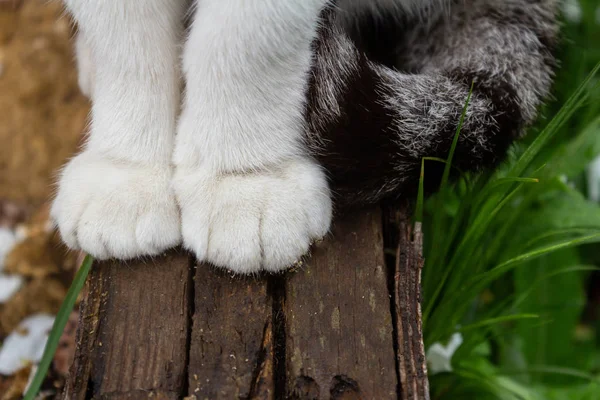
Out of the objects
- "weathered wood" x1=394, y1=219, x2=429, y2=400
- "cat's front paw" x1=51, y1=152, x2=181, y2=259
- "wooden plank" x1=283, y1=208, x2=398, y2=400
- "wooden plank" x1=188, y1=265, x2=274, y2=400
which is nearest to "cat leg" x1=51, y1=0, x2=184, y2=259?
"cat's front paw" x1=51, y1=152, x2=181, y2=259

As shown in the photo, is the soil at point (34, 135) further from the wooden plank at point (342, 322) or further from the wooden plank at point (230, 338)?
the wooden plank at point (342, 322)

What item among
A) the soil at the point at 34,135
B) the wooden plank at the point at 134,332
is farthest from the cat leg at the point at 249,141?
the soil at the point at 34,135

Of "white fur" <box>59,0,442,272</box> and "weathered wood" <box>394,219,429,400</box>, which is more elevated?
"white fur" <box>59,0,442,272</box>

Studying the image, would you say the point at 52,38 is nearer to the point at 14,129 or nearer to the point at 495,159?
the point at 14,129

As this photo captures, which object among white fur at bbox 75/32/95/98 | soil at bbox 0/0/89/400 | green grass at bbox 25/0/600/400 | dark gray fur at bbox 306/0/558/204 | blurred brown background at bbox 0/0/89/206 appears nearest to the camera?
dark gray fur at bbox 306/0/558/204

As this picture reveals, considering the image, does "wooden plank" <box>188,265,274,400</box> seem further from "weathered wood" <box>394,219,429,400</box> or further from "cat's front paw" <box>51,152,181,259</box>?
"weathered wood" <box>394,219,429,400</box>

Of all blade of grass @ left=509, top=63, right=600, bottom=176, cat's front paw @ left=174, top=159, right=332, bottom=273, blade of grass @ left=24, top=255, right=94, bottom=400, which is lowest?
blade of grass @ left=24, top=255, right=94, bottom=400

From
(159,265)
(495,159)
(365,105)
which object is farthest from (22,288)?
(495,159)
